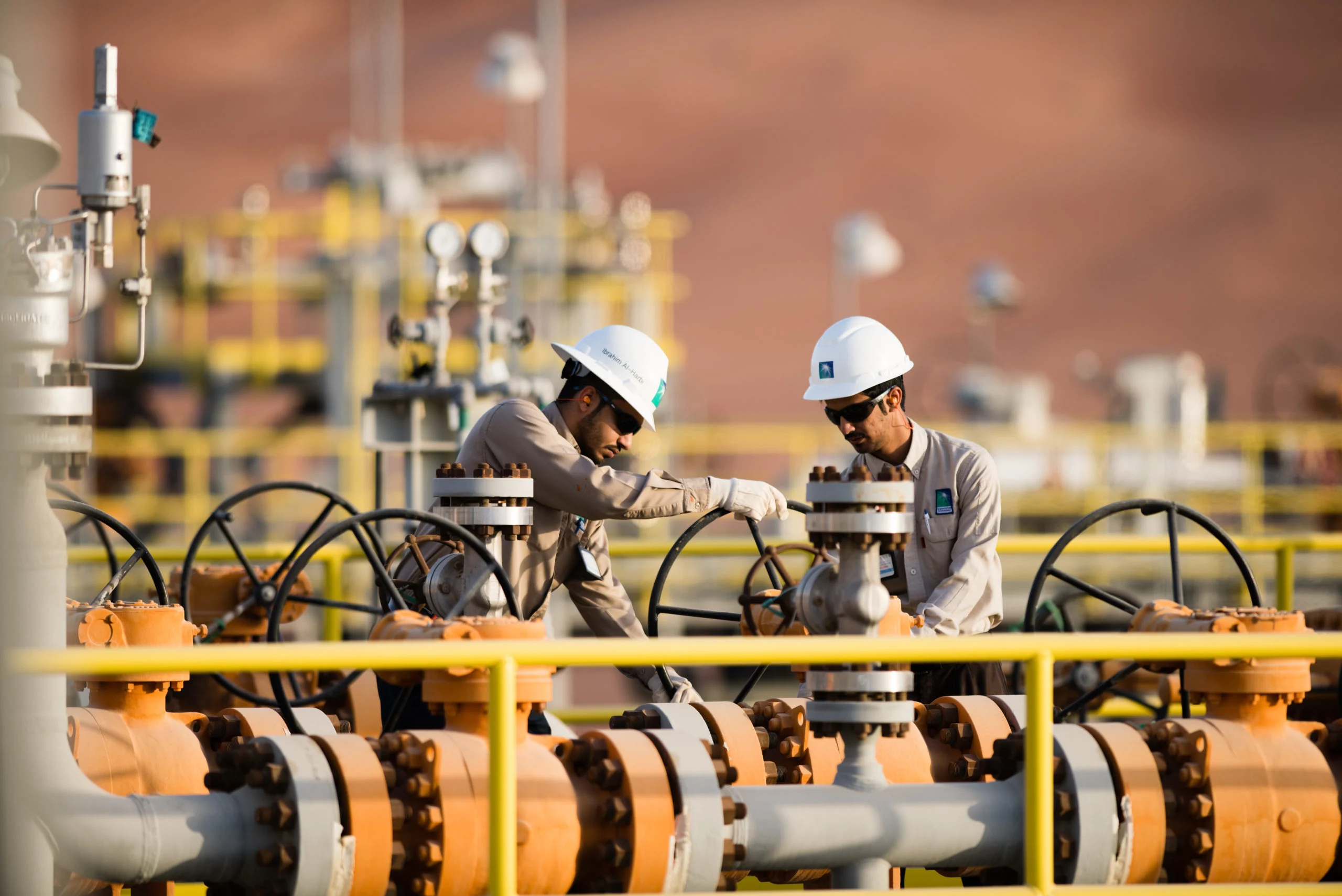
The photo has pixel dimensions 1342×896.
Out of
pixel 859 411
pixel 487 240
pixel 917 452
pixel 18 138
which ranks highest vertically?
pixel 487 240

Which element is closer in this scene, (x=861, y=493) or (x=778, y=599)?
(x=861, y=493)

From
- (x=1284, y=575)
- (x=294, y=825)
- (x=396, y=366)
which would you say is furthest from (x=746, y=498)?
(x=396, y=366)

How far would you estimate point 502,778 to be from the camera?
2.89 metres

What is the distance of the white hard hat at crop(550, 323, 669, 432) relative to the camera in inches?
167

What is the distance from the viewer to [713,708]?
377 centimetres

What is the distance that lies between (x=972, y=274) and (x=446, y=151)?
6.67 metres

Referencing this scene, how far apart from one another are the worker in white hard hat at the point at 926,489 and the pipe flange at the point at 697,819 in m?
1.14

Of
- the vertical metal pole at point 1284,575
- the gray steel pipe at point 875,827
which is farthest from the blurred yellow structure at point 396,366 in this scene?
the gray steel pipe at point 875,827

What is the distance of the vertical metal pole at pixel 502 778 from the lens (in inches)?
113

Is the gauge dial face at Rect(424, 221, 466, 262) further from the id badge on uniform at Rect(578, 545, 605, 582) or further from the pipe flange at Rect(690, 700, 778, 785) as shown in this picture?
the pipe flange at Rect(690, 700, 778, 785)

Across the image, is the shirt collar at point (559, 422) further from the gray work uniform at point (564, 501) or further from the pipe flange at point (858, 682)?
the pipe flange at point (858, 682)

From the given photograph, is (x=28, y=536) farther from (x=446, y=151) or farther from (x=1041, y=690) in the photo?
(x=446, y=151)

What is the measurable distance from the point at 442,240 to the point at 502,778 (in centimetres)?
453

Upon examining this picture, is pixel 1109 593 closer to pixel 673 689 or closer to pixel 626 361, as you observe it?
pixel 673 689
